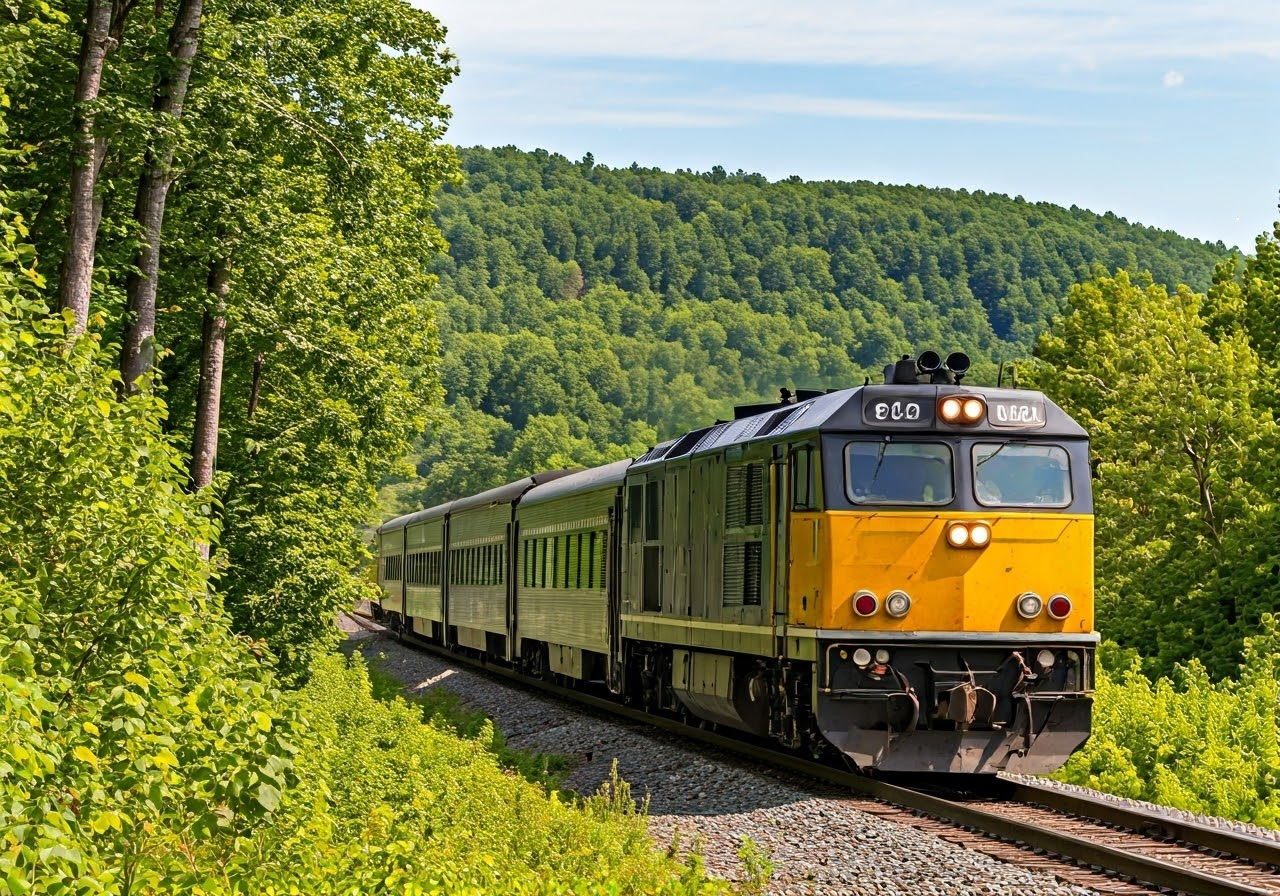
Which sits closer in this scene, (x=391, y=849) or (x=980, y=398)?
(x=391, y=849)

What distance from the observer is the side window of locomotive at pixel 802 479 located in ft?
49.4

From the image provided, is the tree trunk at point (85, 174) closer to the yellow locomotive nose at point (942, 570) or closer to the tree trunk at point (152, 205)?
the tree trunk at point (152, 205)

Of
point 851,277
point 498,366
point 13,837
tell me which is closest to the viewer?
point 13,837

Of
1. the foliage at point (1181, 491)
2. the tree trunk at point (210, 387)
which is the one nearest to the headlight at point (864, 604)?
the tree trunk at point (210, 387)

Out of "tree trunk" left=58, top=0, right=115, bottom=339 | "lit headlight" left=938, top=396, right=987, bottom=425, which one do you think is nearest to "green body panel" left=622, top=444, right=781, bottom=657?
"lit headlight" left=938, top=396, right=987, bottom=425

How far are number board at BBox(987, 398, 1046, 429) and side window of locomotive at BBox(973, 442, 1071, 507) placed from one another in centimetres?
19

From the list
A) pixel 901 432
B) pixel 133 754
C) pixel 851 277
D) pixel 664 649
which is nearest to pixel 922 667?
pixel 901 432

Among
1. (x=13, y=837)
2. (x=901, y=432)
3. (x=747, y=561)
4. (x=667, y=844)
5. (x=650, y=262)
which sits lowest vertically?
(x=667, y=844)

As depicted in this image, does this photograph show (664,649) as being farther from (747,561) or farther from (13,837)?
(13,837)

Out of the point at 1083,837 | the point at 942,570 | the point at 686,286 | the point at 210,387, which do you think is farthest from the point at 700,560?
the point at 686,286

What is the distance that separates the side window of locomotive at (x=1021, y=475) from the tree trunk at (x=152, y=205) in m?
9.49

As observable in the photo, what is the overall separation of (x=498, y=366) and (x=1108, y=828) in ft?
406

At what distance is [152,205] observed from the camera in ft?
62.6

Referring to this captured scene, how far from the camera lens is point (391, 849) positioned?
29.2ft
